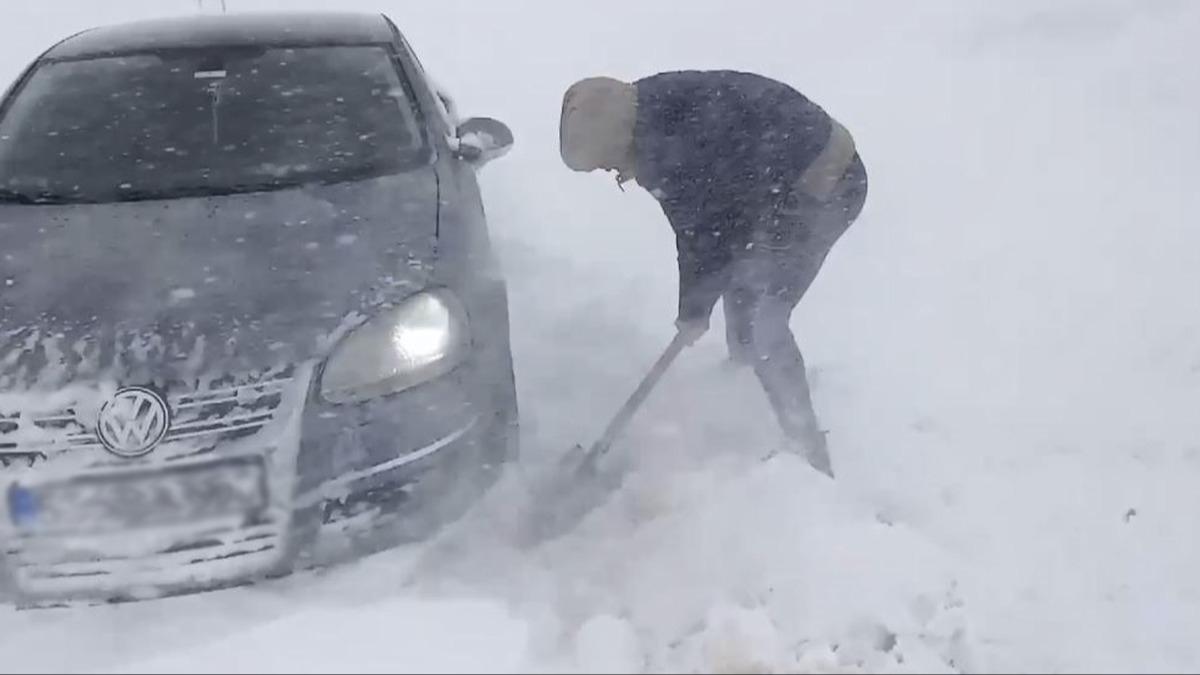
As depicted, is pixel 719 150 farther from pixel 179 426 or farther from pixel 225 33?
pixel 225 33

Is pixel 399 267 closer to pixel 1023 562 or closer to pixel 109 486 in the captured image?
pixel 109 486

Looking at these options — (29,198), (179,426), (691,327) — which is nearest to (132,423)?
(179,426)

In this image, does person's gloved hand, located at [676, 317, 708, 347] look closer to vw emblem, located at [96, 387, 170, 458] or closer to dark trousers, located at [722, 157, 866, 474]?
dark trousers, located at [722, 157, 866, 474]

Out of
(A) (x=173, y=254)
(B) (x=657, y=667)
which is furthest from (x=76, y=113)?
(B) (x=657, y=667)

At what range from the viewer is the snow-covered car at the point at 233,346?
2.21 m

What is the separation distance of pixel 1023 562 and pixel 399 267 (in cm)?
161

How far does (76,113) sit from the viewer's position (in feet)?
10.9

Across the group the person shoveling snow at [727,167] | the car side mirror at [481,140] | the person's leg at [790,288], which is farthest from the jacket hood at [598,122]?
the car side mirror at [481,140]

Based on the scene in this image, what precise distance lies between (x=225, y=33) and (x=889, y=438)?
251 cm

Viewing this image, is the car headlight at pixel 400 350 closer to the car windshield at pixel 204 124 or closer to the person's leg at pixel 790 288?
the car windshield at pixel 204 124

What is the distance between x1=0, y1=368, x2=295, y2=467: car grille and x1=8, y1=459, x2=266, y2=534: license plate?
5cm

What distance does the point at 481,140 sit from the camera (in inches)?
135

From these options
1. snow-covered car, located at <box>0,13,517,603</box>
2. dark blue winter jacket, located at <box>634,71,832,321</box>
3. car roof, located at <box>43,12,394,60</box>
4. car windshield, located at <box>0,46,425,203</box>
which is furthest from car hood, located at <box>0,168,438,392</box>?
car roof, located at <box>43,12,394,60</box>

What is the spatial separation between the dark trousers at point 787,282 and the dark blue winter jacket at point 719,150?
0.07 meters
